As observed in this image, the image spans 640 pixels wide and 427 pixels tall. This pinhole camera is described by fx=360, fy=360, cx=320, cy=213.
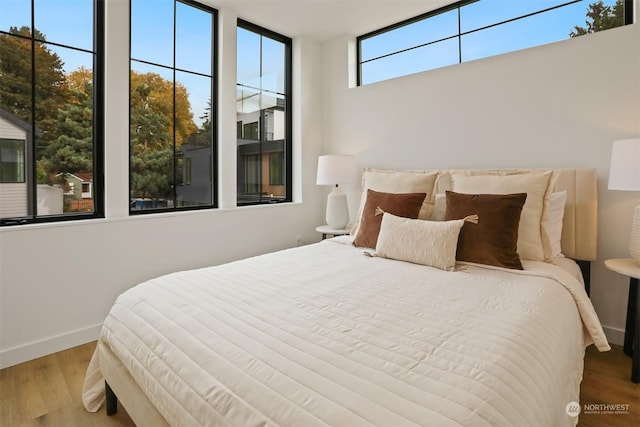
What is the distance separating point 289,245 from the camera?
3805 millimetres

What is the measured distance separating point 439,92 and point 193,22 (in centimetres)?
219

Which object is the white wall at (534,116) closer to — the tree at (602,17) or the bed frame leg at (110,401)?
the tree at (602,17)

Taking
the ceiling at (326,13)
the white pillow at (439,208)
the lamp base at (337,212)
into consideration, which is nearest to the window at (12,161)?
→ the ceiling at (326,13)

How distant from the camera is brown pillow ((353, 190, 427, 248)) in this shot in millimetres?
2438

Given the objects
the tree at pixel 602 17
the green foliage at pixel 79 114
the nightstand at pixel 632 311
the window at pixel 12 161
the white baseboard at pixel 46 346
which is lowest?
the white baseboard at pixel 46 346

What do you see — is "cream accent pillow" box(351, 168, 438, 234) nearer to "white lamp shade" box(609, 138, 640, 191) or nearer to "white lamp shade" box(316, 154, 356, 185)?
"white lamp shade" box(316, 154, 356, 185)

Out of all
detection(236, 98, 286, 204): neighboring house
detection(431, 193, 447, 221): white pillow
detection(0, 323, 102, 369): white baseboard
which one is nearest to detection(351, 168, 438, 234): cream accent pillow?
detection(431, 193, 447, 221): white pillow

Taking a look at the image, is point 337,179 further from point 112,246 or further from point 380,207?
point 112,246

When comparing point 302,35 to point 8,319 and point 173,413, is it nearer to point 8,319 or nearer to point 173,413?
point 8,319

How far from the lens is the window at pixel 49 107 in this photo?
7.30 feet

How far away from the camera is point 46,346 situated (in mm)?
2281

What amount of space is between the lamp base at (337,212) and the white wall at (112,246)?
565 millimetres

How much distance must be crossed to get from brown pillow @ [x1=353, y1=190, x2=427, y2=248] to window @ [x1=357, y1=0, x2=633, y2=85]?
1442 millimetres

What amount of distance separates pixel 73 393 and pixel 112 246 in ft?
3.28
